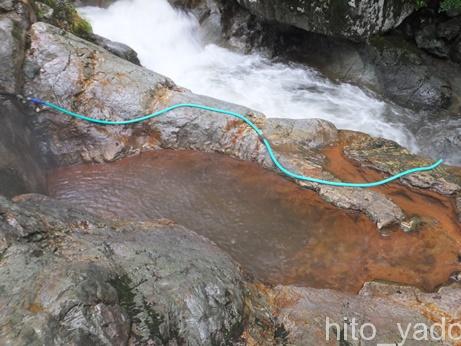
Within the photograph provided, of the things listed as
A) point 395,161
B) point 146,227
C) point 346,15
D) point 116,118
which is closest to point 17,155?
point 116,118

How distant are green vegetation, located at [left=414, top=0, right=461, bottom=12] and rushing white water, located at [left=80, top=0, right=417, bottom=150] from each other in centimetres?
200

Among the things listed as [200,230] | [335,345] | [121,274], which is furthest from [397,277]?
[121,274]

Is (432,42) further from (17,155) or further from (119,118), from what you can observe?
(17,155)

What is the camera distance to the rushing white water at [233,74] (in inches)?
314

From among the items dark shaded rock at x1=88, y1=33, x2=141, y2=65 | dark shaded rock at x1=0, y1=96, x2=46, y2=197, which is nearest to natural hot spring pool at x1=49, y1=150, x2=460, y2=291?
dark shaded rock at x1=0, y1=96, x2=46, y2=197

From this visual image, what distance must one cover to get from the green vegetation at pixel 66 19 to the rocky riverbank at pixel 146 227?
630mm


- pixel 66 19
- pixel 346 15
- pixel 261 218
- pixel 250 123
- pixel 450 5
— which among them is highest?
pixel 450 5

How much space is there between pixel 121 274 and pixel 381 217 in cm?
320

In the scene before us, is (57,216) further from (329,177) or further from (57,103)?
(329,177)

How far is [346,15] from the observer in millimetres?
7480

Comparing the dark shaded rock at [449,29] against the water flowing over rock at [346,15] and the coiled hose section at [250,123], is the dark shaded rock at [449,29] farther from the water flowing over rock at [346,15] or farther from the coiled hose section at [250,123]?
the coiled hose section at [250,123]

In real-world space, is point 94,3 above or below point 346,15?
below

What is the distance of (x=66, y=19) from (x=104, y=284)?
5.31 m

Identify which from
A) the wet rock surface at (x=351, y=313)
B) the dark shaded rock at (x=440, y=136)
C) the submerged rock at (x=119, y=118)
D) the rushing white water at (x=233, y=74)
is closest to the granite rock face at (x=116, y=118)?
the submerged rock at (x=119, y=118)
